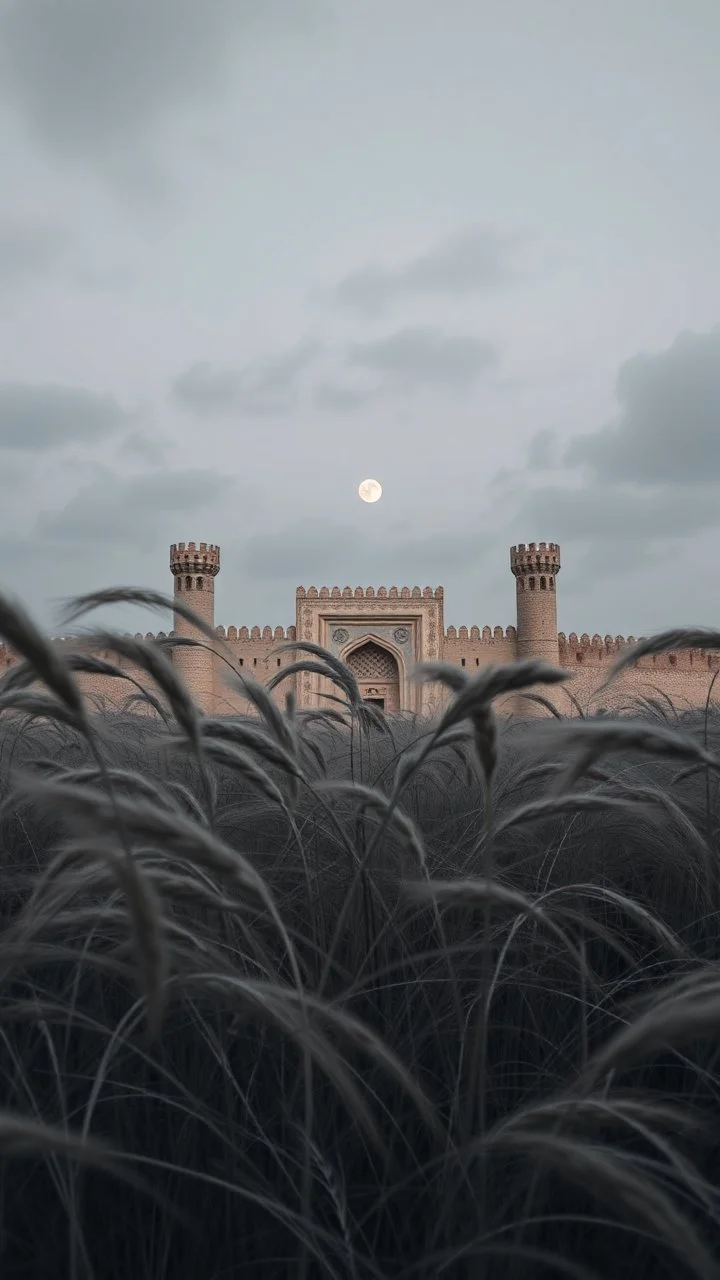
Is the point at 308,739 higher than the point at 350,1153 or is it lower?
higher

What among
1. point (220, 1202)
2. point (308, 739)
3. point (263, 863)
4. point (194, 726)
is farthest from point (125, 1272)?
point (308, 739)

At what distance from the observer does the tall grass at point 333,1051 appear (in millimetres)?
729

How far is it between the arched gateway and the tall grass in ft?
73.4

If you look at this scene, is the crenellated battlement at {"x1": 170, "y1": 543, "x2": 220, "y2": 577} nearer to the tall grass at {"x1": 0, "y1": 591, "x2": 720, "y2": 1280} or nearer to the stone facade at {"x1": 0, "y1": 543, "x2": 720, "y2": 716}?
the stone facade at {"x1": 0, "y1": 543, "x2": 720, "y2": 716}

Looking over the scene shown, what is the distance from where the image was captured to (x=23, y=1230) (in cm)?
102

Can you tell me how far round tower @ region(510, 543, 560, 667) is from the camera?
2595 centimetres

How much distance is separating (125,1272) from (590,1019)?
0.67m

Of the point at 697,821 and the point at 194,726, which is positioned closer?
the point at 194,726

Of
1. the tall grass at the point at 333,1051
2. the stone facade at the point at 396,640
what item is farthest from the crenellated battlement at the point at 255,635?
the tall grass at the point at 333,1051

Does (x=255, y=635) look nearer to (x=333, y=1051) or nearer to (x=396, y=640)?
(x=396, y=640)

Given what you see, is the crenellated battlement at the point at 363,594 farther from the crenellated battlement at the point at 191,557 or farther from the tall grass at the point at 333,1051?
the tall grass at the point at 333,1051

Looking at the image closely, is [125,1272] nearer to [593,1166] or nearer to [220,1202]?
[220,1202]

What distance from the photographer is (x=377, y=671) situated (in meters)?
24.7

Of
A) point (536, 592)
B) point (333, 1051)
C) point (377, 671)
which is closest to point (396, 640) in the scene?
point (377, 671)
